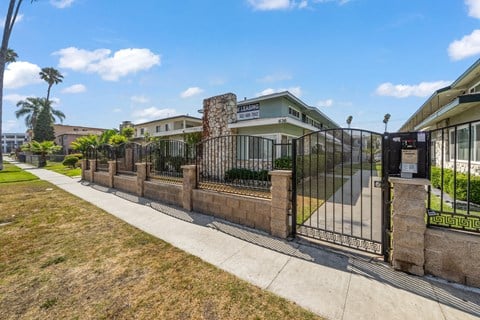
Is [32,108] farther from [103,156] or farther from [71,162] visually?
[103,156]

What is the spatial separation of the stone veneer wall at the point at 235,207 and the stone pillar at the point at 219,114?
8391 mm

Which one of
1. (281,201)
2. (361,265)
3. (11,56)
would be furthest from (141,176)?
(11,56)

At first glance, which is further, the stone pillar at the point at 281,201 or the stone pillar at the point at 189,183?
the stone pillar at the point at 189,183

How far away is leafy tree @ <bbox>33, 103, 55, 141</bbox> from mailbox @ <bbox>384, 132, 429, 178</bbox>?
50565 mm

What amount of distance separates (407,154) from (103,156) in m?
14.0

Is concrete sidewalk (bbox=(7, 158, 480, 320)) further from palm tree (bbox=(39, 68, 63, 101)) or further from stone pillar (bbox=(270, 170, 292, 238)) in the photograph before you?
palm tree (bbox=(39, 68, 63, 101))

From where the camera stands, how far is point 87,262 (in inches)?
150

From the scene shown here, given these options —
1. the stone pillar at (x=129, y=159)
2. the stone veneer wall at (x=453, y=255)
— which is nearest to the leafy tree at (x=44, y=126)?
the stone pillar at (x=129, y=159)

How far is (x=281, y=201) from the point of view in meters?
4.64

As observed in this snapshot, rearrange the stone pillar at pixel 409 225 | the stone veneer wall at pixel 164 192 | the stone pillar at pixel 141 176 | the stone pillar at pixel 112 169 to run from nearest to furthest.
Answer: the stone pillar at pixel 409 225, the stone veneer wall at pixel 164 192, the stone pillar at pixel 141 176, the stone pillar at pixel 112 169

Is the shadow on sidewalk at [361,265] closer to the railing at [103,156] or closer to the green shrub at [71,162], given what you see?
the railing at [103,156]

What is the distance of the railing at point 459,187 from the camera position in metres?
3.02

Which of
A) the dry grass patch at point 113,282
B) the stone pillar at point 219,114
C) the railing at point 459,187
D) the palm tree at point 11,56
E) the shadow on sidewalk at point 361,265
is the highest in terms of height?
the palm tree at point 11,56

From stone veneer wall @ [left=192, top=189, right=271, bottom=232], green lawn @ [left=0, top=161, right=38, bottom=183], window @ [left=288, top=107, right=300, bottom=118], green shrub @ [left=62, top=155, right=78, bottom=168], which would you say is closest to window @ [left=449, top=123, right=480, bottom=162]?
stone veneer wall @ [left=192, top=189, right=271, bottom=232]
